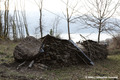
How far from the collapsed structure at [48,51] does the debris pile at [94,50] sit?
33.8 inches

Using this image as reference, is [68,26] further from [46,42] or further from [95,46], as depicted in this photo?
[46,42]

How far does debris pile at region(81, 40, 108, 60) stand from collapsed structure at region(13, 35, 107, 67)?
86 centimetres

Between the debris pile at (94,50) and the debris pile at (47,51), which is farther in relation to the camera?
the debris pile at (94,50)

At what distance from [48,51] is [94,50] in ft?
9.51

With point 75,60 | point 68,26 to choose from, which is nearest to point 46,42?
point 75,60

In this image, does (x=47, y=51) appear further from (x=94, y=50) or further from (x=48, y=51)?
(x=94, y=50)

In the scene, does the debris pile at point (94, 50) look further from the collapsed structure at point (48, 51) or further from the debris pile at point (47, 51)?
the debris pile at point (47, 51)

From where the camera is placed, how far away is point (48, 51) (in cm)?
618

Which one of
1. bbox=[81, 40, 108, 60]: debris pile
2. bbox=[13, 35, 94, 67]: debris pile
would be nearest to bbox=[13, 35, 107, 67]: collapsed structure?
bbox=[13, 35, 94, 67]: debris pile

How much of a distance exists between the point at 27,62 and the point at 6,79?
1.79 meters

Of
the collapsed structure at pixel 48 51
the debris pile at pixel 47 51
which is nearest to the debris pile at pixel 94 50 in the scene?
the collapsed structure at pixel 48 51

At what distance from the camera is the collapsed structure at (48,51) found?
6023 mm

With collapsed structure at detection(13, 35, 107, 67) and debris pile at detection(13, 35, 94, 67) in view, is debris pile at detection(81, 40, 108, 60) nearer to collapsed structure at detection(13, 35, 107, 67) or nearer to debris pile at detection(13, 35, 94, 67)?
collapsed structure at detection(13, 35, 107, 67)

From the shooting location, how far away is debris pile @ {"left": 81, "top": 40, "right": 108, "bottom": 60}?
7477 millimetres
